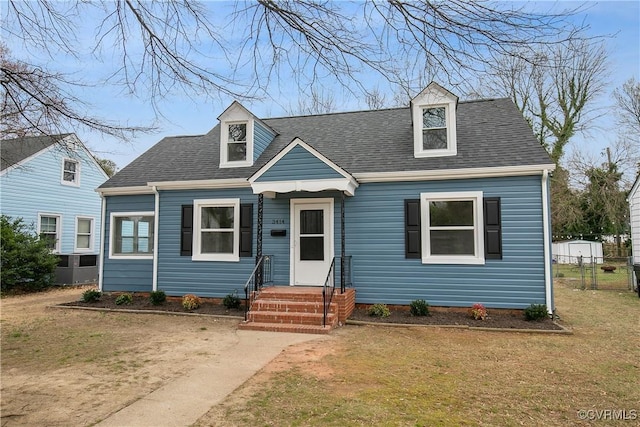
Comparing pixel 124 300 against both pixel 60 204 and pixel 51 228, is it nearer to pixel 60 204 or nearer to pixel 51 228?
pixel 51 228

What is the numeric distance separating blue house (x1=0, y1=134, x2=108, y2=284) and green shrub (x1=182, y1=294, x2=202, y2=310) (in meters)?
7.35

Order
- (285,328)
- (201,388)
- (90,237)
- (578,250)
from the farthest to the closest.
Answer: (578,250)
(90,237)
(285,328)
(201,388)

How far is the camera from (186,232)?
10328mm

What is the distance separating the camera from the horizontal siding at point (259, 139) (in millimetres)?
10852

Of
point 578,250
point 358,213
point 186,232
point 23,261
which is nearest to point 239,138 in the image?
point 186,232

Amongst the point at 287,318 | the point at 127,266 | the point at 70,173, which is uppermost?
the point at 70,173

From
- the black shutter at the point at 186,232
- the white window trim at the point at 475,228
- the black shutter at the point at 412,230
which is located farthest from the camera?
the black shutter at the point at 186,232

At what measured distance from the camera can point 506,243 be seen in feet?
27.8

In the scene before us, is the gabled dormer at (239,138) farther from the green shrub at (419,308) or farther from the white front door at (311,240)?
the green shrub at (419,308)

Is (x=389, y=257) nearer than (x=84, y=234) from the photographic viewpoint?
Yes

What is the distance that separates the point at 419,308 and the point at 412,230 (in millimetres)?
1747

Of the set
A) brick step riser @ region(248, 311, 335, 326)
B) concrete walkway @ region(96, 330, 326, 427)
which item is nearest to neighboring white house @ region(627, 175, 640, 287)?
brick step riser @ region(248, 311, 335, 326)

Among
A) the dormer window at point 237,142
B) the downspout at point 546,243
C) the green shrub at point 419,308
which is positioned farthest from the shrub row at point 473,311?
the dormer window at point 237,142

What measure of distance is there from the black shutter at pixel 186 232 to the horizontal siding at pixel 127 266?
128cm
